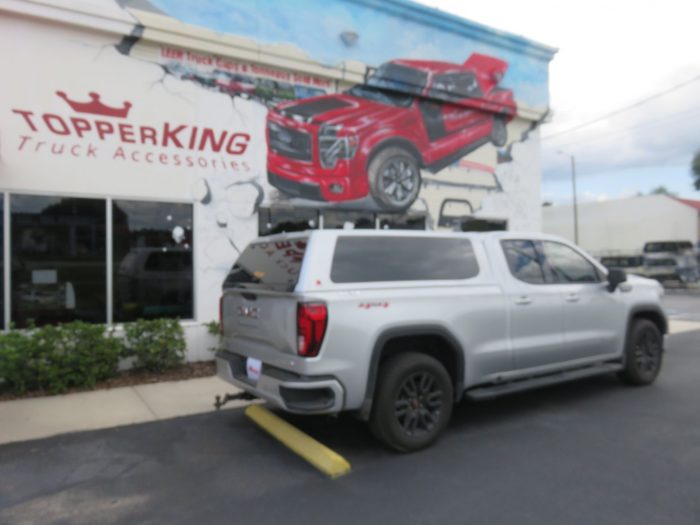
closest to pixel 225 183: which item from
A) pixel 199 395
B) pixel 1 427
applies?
pixel 199 395

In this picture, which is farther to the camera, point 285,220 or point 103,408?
point 285,220

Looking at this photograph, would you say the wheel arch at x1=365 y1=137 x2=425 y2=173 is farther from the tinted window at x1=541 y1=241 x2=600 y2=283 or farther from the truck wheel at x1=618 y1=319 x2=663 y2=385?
the truck wheel at x1=618 y1=319 x2=663 y2=385

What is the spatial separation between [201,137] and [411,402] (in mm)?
5684

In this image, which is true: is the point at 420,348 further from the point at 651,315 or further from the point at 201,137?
the point at 201,137

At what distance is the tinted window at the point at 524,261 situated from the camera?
556cm

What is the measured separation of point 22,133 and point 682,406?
28.1ft

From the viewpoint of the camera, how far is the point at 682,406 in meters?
5.81

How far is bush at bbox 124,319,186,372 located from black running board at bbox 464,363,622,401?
4322 mm

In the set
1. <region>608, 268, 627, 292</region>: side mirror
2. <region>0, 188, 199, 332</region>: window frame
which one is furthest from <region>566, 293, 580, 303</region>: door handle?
<region>0, 188, 199, 332</region>: window frame

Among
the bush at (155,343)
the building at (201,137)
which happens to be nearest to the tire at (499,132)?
the building at (201,137)

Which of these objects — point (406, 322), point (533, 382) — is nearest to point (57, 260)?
point (406, 322)

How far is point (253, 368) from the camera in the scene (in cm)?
470

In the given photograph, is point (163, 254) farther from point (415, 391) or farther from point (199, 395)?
point (415, 391)

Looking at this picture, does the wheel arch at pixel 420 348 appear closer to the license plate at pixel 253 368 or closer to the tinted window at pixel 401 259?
the tinted window at pixel 401 259
